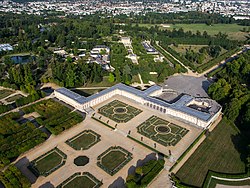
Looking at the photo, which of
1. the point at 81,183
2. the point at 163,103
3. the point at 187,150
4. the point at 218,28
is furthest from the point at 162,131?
the point at 218,28

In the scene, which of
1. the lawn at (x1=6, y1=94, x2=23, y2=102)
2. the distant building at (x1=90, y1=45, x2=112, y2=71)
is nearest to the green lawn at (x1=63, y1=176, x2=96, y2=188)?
the lawn at (x1=6, y1=94, x2=23, y2=102)

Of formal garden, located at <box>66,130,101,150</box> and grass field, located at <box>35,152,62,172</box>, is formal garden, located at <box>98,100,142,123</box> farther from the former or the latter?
grass field, located at <box>35,152,62,172</box>

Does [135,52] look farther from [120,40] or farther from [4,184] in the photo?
[4,184]

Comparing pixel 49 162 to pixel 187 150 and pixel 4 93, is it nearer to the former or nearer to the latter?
pixel 187 150

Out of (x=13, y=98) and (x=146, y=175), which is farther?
(x=13, y=98)

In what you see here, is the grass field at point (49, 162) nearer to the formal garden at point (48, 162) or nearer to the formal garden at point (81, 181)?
the formal garden at point (48, 162)

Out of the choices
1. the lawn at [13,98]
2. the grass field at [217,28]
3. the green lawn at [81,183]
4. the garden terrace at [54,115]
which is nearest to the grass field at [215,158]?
the green lawn at [81,183]
